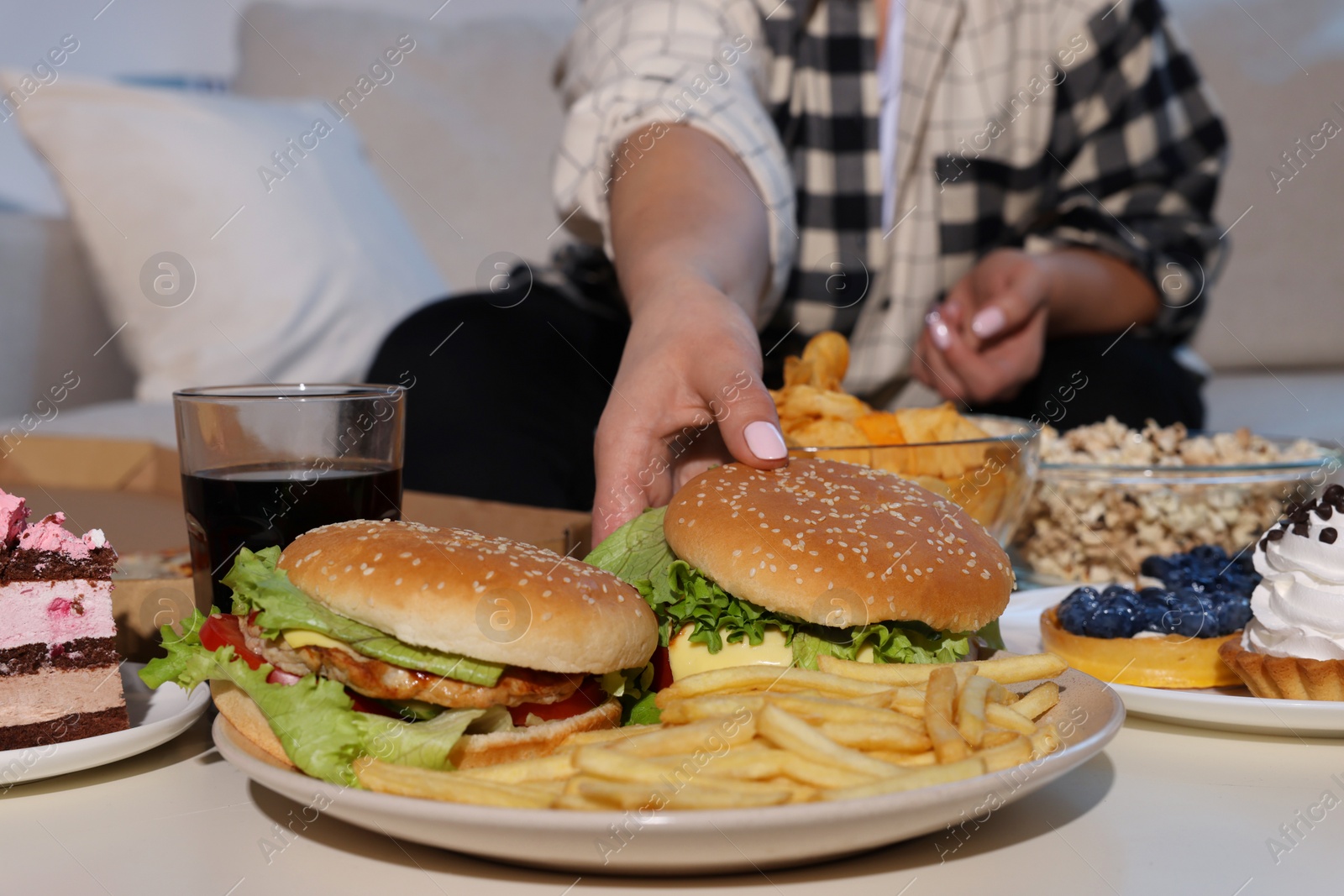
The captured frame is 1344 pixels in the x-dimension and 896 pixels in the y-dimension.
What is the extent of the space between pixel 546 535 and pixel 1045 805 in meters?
0.60

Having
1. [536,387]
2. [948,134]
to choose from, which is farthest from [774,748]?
[948,134]

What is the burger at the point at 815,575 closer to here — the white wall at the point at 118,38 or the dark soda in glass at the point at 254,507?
the dark soda in glass at the point at 254,507

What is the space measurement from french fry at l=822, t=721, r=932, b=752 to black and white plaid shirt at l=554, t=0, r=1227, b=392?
1232mm

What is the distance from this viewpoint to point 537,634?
2.36ft

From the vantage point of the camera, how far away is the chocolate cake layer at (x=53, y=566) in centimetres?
82

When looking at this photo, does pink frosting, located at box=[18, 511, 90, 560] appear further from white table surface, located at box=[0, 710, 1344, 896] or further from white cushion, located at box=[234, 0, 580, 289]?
white cushion, located at box=[234, 0, 580, 289]

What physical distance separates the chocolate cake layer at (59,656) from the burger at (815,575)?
1.39ft

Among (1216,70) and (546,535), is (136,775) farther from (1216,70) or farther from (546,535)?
(1216,70)

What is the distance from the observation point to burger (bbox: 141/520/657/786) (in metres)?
0.71

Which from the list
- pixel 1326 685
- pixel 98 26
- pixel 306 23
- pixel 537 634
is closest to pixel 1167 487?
pixel 1326 685

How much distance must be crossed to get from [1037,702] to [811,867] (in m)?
0.21

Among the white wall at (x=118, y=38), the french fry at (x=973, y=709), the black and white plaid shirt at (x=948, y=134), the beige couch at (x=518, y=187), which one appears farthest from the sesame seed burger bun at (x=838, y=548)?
the white wall at (x=118, y=38)

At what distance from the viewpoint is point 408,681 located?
0.75m

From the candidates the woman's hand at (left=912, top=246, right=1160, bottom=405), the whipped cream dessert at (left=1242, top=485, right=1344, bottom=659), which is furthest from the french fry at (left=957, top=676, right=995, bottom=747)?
the woman's hand at (left=912, top=246, right=1160, bottom=405)
